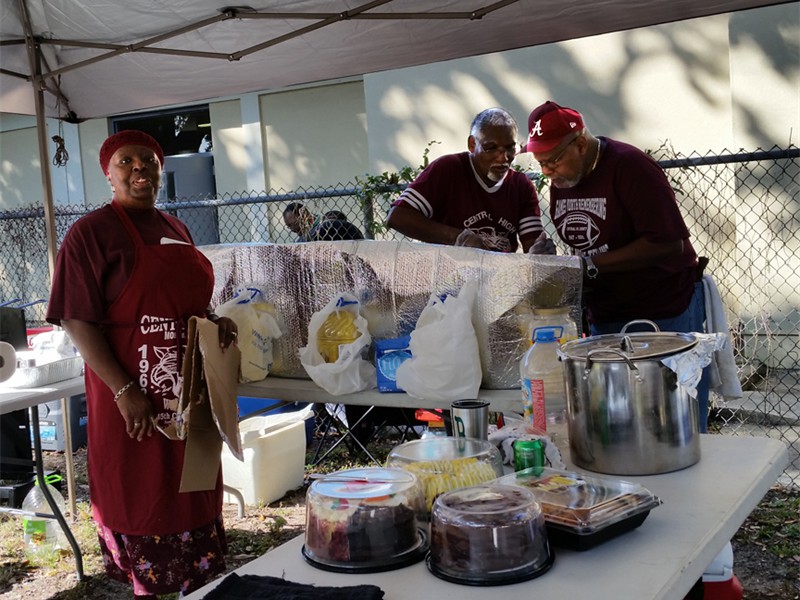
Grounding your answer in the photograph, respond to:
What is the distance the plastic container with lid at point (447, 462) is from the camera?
1.74 meters

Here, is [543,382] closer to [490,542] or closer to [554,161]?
[490,542]

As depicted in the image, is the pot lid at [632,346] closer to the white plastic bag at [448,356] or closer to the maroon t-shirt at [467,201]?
the white plastic bag at [448,356]

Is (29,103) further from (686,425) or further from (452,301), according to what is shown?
(686,425)

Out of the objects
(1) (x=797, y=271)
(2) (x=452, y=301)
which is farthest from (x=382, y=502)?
(1) (x=797, y=271)

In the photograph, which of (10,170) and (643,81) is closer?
(643,81)

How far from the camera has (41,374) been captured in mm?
3873

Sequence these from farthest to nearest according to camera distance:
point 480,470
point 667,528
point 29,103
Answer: point 29,103
point 480,470
point 667,528

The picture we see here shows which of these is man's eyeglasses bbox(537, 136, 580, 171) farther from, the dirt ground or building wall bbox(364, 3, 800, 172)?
building wall bbox(364, 3, 800, 172)

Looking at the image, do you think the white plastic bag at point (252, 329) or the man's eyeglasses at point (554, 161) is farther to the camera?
the white plastic bag at point (252, 329)

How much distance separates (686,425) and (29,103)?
13.4 feet

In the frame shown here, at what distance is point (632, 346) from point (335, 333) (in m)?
1.50

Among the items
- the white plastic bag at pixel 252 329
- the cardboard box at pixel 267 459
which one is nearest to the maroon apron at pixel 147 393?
the white plastic bag at pixel 252 329

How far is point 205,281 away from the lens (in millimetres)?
3121

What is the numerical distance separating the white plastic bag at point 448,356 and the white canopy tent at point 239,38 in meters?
1.46
